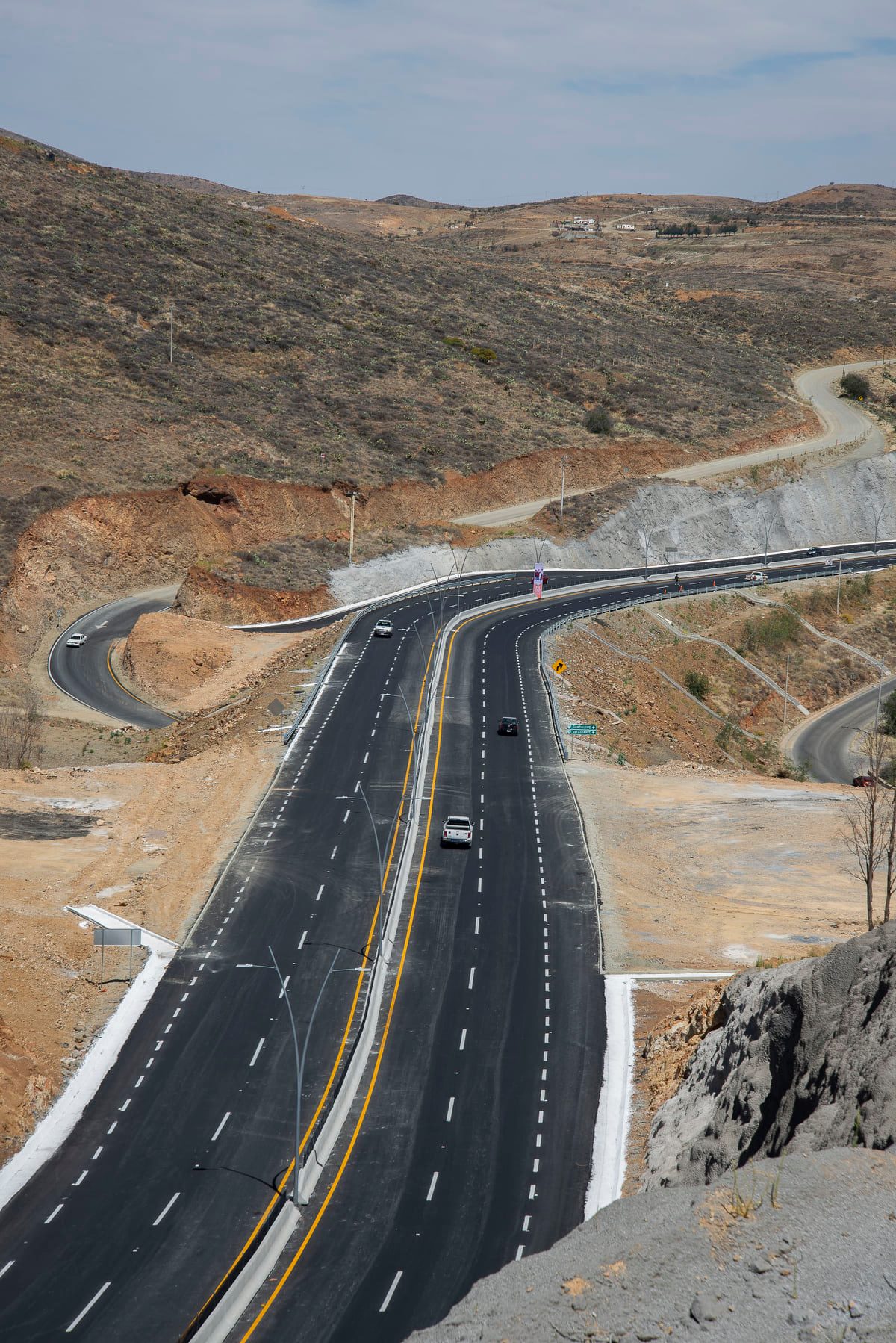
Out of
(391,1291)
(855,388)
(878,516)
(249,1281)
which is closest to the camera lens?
(249,1281)

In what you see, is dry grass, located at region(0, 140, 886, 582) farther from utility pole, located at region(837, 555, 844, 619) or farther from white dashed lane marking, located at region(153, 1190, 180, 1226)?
white dashed lane marking, located at region(153, 1190, 180, 1226)

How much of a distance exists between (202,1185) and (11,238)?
11896 centimetres

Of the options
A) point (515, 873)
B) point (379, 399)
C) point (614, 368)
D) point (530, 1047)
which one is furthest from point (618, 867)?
point (614, 368)

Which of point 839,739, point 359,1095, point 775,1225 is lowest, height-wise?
point 359,1095

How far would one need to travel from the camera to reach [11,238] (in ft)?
426

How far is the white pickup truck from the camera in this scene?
177 ft

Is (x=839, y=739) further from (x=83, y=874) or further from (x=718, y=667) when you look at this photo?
(x=83, y=874)

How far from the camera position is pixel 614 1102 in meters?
37.2

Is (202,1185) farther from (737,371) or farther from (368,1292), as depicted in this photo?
(737,371)

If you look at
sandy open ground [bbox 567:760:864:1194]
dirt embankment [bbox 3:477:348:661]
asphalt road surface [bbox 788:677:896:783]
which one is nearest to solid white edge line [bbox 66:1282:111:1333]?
sandy open ground [bbox 567:760:864:1194]

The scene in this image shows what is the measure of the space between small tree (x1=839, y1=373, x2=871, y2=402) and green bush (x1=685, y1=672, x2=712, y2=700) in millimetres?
75314

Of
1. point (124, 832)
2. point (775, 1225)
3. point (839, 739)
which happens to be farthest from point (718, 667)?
point (775, 1225)

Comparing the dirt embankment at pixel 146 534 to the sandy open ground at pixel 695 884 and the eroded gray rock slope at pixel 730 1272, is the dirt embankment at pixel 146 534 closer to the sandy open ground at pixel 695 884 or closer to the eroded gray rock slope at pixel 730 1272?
the sandy open ground at pixel 695 884

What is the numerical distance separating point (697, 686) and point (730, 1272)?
70224 millimetres
